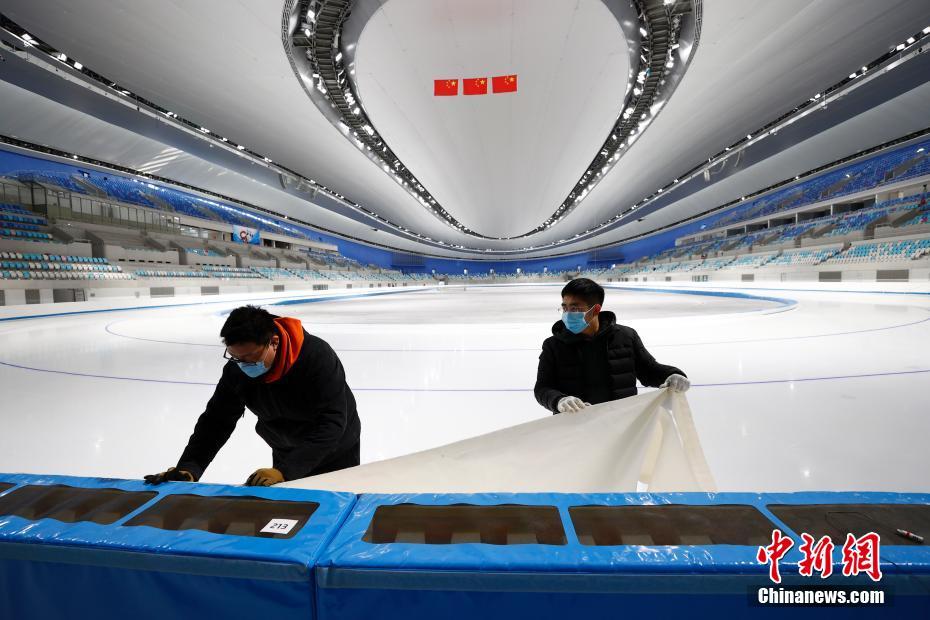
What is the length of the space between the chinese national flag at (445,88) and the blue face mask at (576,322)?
1065cm

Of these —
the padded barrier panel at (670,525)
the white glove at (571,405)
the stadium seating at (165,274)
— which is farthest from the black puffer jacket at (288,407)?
the stadium seating at (165,274)

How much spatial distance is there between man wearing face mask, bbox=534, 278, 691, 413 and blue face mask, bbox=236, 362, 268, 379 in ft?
4.20

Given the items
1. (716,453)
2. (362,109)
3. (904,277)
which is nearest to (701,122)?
(904,277)

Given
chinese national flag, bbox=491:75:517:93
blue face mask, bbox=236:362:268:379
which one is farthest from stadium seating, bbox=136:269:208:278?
blue face mask, bbox=236:362:268:379

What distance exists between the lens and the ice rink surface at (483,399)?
7.61 feet

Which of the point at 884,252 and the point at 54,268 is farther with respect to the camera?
the point at 884,252

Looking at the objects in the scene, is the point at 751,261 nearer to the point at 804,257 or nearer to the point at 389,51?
the point at 804,257

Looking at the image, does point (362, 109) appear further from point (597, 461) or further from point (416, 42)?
point (597, 461)

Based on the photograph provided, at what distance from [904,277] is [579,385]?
20290 mm

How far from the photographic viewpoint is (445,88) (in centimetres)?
1129

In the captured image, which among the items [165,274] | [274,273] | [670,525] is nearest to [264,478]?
[670,525]

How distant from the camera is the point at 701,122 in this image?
1368 cm

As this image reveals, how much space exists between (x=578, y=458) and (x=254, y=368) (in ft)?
4.38

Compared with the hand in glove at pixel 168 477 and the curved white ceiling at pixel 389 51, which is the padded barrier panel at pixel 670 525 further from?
the curved white ceiling at pixel 389 51
